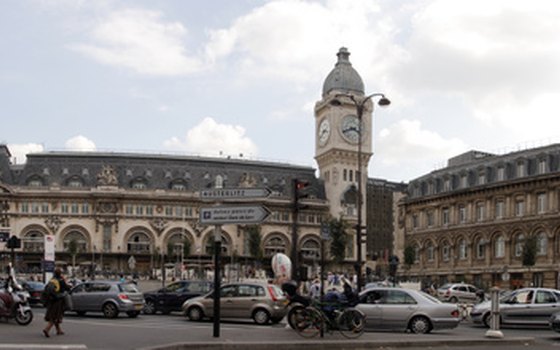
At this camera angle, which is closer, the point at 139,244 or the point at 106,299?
the point at 106,299

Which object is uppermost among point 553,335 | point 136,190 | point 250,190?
point 136,190

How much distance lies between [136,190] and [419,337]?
304 ft

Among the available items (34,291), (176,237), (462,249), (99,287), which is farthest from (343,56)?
(99,287)

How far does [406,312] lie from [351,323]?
11.7 ft

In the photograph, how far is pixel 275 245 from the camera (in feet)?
375

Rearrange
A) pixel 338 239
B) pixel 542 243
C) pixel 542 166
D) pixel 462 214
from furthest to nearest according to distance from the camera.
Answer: pixel 338 239 < pixel 462 214 < pixel 542 166 < pixel 542 243

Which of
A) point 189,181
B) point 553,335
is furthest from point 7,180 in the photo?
point 553,335

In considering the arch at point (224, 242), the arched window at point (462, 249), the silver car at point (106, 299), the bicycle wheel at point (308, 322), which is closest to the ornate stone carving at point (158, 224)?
the arch at point (224, 242)

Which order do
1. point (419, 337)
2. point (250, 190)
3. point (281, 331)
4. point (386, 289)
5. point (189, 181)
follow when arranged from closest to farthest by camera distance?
point (250, 190)
point (419, 337)
point (281, 331)
point (386, 289)
point (189, 181)

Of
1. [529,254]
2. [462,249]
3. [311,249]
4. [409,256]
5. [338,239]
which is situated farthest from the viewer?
[311,249]

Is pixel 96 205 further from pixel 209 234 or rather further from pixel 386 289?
pixel 386 289

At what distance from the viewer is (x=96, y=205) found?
107625mm

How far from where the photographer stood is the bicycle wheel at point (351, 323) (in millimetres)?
19734

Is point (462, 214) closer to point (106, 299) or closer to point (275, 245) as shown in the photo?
point (275, 245)
